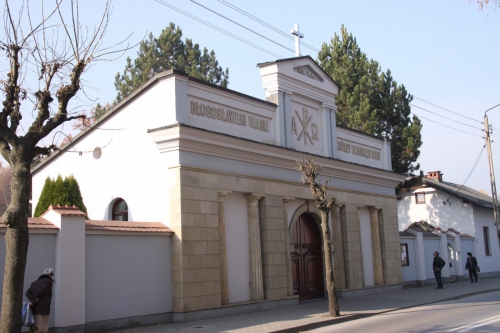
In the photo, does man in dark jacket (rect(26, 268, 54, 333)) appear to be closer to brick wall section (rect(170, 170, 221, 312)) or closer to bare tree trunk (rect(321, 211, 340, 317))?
brick wall section (rect(170, 170, 221, 312))

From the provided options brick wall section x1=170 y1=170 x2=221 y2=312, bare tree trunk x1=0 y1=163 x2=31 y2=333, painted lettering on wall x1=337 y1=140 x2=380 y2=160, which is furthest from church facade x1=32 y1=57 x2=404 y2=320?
bare tree trunk x1=0 y1=163 x2=31 y2=333

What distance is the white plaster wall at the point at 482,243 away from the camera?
1319 inches

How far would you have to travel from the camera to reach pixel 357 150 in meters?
23.5

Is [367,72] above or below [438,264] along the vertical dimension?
above

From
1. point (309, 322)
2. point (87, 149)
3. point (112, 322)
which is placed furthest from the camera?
point (87, 149)

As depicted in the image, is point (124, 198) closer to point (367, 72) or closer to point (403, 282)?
point (403, 282)

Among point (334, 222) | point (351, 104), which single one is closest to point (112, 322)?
point (334, 222)

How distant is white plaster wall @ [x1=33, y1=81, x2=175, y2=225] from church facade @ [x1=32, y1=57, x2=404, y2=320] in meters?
0.03

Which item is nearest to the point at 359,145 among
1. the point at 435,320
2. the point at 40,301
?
the point at 435,320

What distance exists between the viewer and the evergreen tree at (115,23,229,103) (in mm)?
40594

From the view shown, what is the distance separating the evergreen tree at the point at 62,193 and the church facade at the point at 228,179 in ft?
1.14

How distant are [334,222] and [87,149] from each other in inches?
363

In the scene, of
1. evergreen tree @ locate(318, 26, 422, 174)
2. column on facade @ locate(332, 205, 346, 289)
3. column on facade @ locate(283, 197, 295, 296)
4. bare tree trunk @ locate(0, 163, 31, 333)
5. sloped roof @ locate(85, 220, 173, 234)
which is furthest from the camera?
evergreen tree @ locate(318, 26, 422, 174)

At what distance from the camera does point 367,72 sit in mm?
34281
